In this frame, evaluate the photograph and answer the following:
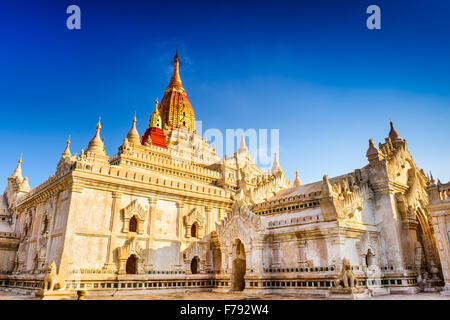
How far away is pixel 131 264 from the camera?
22.9 meters

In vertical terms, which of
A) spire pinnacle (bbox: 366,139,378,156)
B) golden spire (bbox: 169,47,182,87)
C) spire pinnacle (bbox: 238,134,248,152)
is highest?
golden spire (bbox: 169,47,182,87)

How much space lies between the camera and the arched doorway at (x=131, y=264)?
22672mm

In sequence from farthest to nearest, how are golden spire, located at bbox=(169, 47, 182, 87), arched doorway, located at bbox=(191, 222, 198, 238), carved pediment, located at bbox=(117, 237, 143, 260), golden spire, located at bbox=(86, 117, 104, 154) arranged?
golden spire, located at bbox=(169, 47, 182, 87) < golden spire, located at bbox=(86, 117, 104, 154) < arched doorway, located at bbox=(191, 222, 198, 238) < carved pediment, located at bbox=(117, 237, 143, 260)

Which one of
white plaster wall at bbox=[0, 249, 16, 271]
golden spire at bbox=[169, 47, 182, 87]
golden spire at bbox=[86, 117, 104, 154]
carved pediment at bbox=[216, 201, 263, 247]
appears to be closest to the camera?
carved pediment at bbox=[216, 201, 263, 247]

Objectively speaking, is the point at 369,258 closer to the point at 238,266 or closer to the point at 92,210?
the point at 238,266

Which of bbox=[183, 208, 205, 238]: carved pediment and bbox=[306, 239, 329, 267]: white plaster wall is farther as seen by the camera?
bbox=[183, 208, 205, 238]: carved pediment

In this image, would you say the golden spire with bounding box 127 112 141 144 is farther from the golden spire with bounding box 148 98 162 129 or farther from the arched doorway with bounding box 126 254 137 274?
the arched doorway with bounding box 126 254 137 274

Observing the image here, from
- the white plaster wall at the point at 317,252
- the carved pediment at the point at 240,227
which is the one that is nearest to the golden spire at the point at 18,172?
the carved pediment at the point at 240,227

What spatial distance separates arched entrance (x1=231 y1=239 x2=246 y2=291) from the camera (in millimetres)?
23641

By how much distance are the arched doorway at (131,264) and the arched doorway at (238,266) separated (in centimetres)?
658

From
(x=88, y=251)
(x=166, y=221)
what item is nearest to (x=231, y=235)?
(x=166, y=221)

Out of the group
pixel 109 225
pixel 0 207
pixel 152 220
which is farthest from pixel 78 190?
pixel 0 207

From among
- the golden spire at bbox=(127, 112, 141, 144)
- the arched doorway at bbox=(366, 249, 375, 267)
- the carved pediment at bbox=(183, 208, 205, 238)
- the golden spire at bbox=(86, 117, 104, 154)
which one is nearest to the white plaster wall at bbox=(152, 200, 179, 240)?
the carved pediment at bbox=(183, 208, 205, 238)

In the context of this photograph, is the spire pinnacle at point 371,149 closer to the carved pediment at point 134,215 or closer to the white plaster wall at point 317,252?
the white plaster wall at point 317,252
